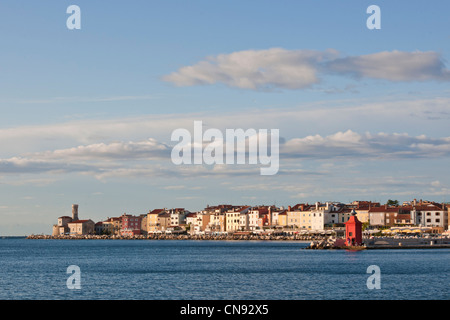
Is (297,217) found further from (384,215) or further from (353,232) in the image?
(353,232)

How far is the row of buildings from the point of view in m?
136

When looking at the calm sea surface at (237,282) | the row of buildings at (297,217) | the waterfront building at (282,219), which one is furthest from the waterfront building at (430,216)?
the calm sea surface at (237,282)

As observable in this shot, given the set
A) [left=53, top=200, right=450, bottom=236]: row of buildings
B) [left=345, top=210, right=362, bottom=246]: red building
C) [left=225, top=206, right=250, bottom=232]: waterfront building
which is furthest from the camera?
[left=225, top=206, right=250, bottom=232]: waterfront building

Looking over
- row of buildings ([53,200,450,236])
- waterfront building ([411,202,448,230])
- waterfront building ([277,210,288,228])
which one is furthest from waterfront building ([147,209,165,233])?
waterfront building ([411,202,448,230])

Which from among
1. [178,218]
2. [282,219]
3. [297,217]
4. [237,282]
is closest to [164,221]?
[178,218]

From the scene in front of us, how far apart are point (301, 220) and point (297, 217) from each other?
1.66 m

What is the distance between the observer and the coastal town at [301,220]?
134625 millimetres

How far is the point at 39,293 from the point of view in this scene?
40688mm

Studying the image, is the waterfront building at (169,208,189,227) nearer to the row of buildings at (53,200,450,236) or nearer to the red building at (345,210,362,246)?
the row of buildings at (53,200,450,236)

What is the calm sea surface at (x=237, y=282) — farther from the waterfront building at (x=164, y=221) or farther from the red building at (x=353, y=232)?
the waterfront building at (x=164, y=221)

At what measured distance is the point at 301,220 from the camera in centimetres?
15588

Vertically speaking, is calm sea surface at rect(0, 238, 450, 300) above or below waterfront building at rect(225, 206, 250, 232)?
below
